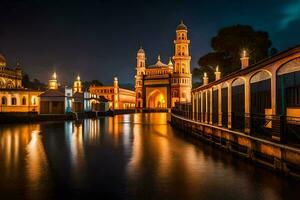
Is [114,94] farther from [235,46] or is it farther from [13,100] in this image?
[235,46]

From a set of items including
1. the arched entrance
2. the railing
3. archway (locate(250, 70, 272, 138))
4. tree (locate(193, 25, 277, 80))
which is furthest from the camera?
the arched entrance

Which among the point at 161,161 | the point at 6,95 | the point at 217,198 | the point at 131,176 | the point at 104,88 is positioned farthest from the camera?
the point at 104,88

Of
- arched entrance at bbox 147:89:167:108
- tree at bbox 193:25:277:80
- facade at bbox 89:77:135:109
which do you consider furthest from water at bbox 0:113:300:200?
arched entrance at bbox 147:89:167:108

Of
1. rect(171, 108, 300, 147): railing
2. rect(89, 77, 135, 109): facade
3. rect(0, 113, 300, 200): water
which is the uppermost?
rect(89, 77, 135, 109): facade

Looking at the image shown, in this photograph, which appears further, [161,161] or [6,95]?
[6,95]

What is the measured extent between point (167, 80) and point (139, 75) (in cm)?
1200

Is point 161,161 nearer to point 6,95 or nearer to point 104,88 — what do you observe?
point 6,95

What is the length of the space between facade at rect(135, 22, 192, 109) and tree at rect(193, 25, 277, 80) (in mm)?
55060

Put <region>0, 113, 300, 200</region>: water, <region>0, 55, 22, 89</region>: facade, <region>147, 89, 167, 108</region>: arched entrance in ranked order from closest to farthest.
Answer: <region>0, 113, 300, 200</region>: water
<region>0, 55, 22, 89</region>: facade
<region>147, 89, 167, 108</region>: arched entrance

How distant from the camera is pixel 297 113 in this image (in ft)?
38.7

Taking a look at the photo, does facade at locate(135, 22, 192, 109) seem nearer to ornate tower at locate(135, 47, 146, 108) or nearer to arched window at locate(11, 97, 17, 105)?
ornate tower at locate(135, 47, 146, 108)

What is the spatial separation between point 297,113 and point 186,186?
555 cm

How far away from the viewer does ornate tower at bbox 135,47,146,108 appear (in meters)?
114

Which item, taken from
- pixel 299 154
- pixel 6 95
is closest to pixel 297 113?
pixel 299 154
